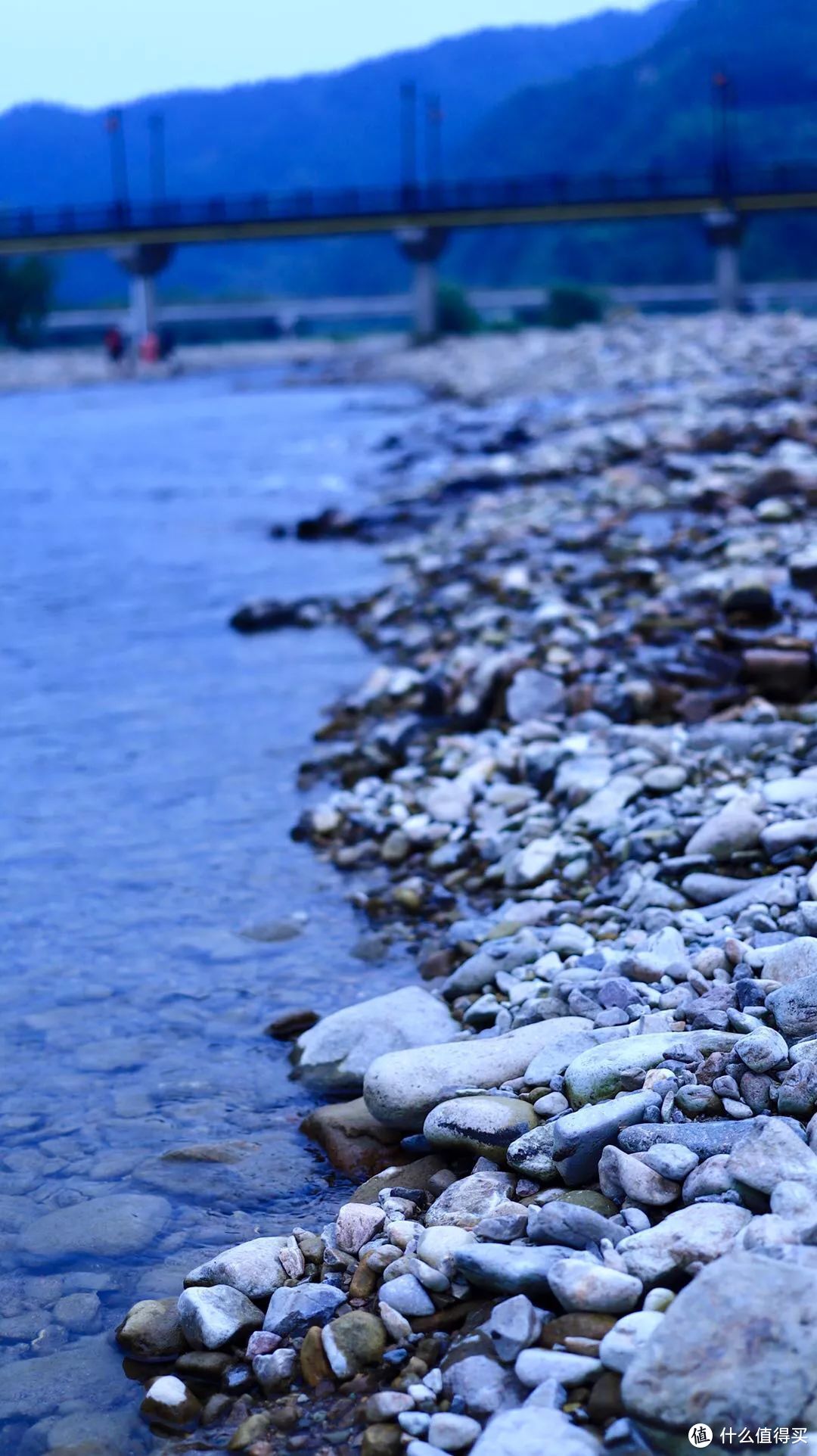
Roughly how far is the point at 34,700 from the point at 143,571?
487cm

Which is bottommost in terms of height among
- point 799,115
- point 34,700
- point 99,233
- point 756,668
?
point 34,700

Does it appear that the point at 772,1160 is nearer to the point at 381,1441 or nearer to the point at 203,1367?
the point at 381,1441

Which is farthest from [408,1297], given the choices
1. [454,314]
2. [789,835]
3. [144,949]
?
[454,314]

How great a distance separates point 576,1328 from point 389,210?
53586 mm

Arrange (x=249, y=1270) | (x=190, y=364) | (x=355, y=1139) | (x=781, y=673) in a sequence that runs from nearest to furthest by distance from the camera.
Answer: (x=249, y=1270) → (x=355, y=1139) → (x=781, y=673) → (x=190, y=364)

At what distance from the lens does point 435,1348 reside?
2875mm

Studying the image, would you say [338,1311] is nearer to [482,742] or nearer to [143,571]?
[482,742]

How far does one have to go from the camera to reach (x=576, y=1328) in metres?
2.70

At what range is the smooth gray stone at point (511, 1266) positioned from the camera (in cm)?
284

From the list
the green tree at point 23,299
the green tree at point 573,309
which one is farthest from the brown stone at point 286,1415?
the green tree at point 23,299

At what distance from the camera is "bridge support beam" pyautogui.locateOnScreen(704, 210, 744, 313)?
159ft

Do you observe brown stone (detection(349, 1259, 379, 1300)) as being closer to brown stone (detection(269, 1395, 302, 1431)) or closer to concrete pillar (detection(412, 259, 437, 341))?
brown stone (detection(269, 1395, 302, 1431))

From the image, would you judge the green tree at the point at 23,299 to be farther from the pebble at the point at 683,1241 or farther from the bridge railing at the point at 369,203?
the pebble at the point at 683,1241

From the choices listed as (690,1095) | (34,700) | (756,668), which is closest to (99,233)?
(34,700)
